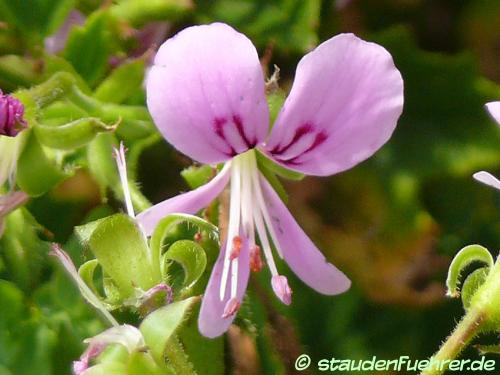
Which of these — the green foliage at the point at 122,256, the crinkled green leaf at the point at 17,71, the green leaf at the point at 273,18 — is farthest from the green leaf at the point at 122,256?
the green leaf at the point at 273,18

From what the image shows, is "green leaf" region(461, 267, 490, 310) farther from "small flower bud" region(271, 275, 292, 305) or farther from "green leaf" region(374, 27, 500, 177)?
"green leaf" region(374, 27, 500, 177)

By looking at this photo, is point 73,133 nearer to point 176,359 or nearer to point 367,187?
point 176,359

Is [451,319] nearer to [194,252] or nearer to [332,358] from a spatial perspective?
[332,358]

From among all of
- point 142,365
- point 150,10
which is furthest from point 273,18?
point 142,365

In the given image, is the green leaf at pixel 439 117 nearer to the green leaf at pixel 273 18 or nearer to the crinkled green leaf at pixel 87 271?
the green leaf at pixel 273 18

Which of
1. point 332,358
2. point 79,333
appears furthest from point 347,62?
point 332,358

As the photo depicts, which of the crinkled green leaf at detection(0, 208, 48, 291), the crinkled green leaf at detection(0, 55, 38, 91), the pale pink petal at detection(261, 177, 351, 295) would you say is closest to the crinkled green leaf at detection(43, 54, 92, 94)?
the crinkled green leaf at detection(0, 55, 38, 91)
